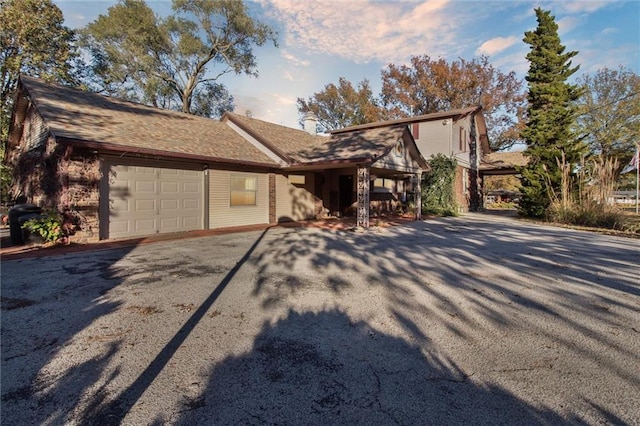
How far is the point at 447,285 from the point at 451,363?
2270mm

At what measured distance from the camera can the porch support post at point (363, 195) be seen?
37.6 feet

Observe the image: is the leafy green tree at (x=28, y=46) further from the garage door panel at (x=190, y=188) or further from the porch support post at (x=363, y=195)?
the porch support post at (x=363, y=195)

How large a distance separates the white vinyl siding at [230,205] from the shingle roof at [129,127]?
0.74 m

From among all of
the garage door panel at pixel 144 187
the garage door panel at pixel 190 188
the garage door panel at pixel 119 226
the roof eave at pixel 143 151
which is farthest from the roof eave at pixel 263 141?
the garage door panel at pixel 119 226

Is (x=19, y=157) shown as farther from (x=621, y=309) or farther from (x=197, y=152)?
(x=621, y=309)

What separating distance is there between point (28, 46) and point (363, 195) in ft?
63.9

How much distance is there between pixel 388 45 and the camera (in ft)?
45.7

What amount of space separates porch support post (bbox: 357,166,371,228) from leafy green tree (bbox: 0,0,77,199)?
16309mm

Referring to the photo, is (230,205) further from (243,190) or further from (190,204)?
(190,204)

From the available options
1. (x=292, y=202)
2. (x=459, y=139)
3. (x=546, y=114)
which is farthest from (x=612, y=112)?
(x=292, y=202)

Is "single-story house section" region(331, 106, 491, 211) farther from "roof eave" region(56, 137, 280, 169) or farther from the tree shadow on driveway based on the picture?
the tree shadow on driveway

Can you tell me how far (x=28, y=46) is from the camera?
16.8m

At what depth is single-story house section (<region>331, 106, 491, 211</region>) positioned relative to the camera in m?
19.5

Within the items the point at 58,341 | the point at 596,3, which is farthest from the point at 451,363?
the point at 596,3
